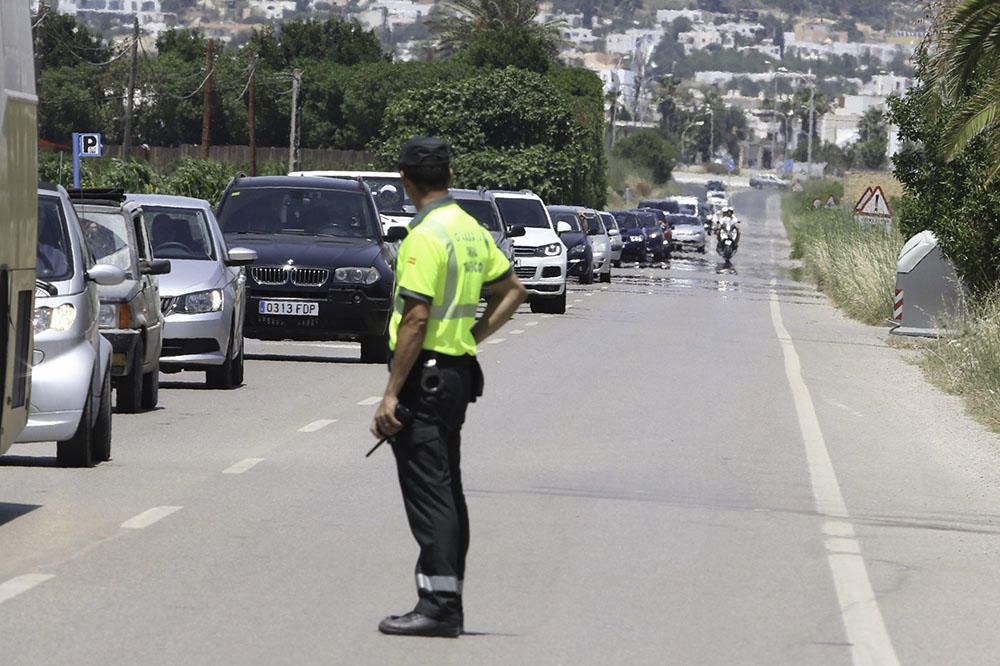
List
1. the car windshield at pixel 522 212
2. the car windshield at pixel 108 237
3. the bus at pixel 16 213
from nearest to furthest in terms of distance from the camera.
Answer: the bus at pixel 16 213 → the car windshield at pixel 108 237 → the car windshield at pixel 522 212

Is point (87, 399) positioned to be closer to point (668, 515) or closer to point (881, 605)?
point (668, 515)

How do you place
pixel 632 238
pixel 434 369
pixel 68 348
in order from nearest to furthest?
pixel 434 369 < pixel 68 348 < pixel 632 238

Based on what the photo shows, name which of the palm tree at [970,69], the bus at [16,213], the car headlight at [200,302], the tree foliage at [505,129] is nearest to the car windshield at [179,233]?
the car headlight at [200,302]

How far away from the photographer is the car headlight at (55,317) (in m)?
12.1

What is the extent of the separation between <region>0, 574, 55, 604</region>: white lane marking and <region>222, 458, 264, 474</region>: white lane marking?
3.79 metres

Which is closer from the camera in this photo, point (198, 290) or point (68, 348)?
point (68, 348)

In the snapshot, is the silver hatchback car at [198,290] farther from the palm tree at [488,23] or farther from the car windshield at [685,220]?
the palm tree at [488,23]

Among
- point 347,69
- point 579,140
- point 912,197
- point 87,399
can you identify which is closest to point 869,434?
point 87,399

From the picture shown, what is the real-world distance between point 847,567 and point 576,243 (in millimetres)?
35551

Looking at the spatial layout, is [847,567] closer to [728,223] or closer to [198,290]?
[198,290]

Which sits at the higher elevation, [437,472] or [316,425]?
[437,472]

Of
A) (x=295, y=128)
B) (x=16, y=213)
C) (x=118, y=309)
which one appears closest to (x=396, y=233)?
(x=118, y=309)

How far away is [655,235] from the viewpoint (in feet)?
218

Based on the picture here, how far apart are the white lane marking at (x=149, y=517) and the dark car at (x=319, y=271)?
10497mm
